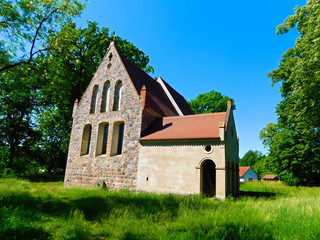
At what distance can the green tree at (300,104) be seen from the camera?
13.6 m

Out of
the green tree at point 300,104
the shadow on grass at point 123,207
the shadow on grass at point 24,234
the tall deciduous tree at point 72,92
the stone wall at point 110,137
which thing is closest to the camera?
the shadow on grass at point 24,234

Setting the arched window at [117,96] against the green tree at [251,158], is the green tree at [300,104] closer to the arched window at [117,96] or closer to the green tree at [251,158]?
the arched window at [117,96]

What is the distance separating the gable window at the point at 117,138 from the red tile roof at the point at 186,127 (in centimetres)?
288

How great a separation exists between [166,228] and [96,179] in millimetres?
11982

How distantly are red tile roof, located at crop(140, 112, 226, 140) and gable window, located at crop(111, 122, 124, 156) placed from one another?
9.44 feet

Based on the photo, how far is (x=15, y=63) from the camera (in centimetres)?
1168

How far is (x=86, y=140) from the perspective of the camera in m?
19.5

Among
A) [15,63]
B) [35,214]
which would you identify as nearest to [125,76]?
[15,63]

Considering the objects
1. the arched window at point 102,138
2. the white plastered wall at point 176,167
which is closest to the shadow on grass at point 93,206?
the white plastered wall at point 176,167

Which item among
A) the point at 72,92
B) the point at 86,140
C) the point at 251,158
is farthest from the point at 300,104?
the point at 251,158

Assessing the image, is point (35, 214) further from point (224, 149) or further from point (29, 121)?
point (29, 121)

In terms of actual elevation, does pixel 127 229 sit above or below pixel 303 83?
below

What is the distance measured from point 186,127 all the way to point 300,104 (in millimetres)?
8780

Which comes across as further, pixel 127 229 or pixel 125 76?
pixel 125 76
